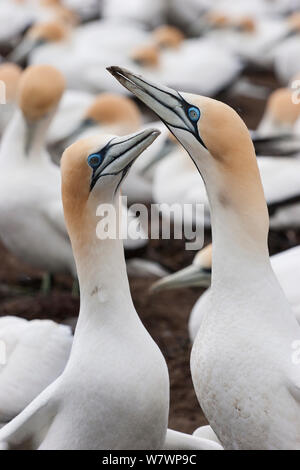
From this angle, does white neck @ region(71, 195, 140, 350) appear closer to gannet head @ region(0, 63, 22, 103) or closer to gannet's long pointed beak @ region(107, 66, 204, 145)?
gannet's long pointed beak @ region(107, 66, 204, 145)

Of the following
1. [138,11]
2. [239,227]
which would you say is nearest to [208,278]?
[239,227]

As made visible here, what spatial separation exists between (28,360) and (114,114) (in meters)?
4.02

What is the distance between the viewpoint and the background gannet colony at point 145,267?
3.42 meters

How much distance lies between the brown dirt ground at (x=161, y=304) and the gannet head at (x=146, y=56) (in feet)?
11.0

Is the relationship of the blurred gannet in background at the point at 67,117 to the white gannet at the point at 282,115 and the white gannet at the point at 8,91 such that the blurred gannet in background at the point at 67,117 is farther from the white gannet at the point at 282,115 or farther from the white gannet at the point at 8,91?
the white gannet at the point at 282,115

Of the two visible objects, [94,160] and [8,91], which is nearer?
[94,160]

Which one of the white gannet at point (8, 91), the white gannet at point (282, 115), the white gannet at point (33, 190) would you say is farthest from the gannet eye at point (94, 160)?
the white gannet at point (8, 91)

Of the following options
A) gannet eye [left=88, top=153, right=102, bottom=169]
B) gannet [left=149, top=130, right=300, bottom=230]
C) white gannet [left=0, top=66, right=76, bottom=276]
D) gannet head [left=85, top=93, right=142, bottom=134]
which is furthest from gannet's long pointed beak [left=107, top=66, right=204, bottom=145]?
gannet head [left=85, top=93, right=142, bottom=134]

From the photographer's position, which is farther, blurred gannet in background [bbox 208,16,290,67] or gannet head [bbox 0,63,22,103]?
blurred gannet in background [bbox 208,16,290,67]

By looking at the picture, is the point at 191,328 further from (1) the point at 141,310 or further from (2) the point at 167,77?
(2) the point at 167,77

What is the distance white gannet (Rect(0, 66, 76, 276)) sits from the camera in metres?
6.22

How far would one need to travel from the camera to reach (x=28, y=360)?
4406mm

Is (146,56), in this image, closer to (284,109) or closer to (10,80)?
(10,80)

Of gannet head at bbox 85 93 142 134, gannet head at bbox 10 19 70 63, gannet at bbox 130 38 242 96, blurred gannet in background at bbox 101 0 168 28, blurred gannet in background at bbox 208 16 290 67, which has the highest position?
gannet head at bbox 85 93 142 134
